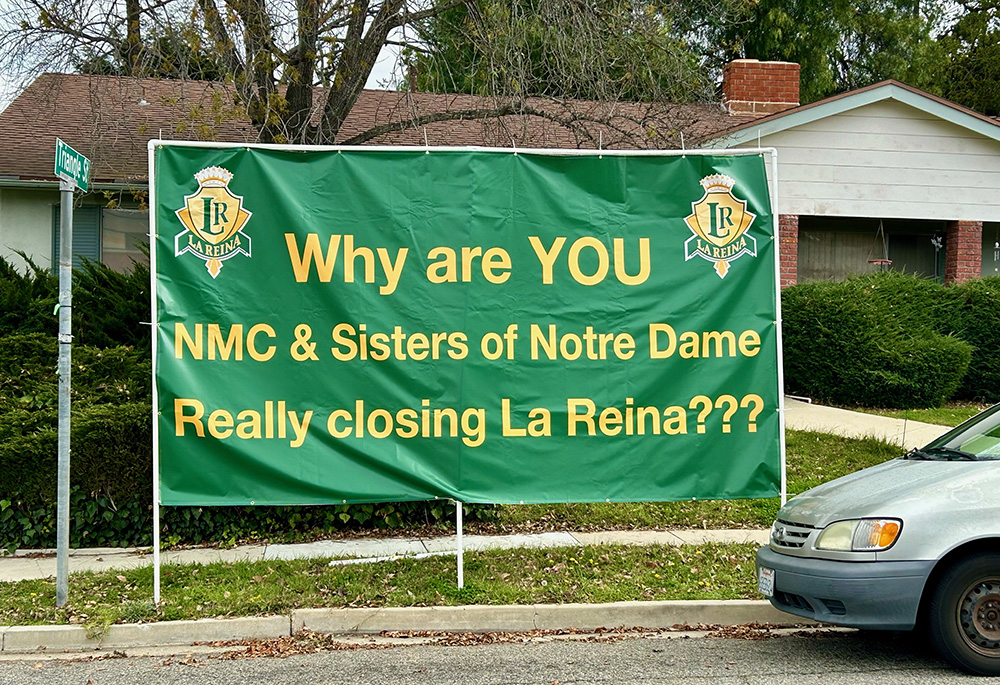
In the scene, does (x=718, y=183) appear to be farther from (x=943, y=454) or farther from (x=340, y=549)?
(x=340, y=549)

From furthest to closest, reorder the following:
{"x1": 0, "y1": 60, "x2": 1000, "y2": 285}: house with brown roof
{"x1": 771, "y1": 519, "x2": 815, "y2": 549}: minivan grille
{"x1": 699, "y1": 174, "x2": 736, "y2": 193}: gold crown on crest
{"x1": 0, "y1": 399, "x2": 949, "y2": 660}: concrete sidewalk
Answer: {"x1": 0, "y1": 60, "x2": 1000, "y2": 285}: house with brown roof → {"x1": 699, "y1": 174, "x2": 736, "y2": 193}: gold crown on crest → {"x1": 0, "y1": 399, "x2": 949, "y2": 660}: concrete sidewalk → {"x1": 771, "y1": 519, "x2": 815, "y2": 549}: minivan grille

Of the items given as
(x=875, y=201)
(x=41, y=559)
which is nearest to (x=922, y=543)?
(x=41, y=559)

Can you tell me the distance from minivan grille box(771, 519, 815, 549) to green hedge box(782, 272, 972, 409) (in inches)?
343

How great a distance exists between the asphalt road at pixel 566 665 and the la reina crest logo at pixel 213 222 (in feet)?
8.81

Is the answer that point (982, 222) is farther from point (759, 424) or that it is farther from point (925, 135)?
point (759, 424)

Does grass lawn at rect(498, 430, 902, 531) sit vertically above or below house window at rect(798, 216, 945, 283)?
below

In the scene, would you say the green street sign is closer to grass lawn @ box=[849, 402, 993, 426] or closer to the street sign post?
the street sign post

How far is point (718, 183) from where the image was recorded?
7.02m

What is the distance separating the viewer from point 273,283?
6.88m

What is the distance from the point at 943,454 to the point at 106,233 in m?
14.0

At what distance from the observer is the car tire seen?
5188mm

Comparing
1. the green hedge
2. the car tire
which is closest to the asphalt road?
the car tire

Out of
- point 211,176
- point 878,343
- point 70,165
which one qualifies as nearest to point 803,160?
point 878,343

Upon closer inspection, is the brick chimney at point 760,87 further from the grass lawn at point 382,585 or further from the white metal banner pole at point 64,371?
the white metal banner pole at point 64,371
